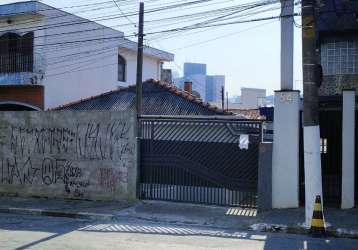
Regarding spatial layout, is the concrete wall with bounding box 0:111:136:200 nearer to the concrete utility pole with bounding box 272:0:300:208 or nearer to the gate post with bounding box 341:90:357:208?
the concrete utility pole with bounding box 272:0:300:208

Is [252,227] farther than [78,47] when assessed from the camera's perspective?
No

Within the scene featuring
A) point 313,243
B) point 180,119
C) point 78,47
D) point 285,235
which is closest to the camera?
point 313,243

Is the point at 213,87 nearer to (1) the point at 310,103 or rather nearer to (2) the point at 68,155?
(2) the point at 68,155

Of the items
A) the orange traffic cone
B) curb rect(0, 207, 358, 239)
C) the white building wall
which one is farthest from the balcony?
the white building wall

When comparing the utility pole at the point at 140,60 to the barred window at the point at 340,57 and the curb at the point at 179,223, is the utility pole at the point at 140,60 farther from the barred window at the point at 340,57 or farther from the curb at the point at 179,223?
the curb at the point at 179,223

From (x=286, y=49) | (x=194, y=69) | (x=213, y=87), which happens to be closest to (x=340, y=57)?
(x=286, y=49)

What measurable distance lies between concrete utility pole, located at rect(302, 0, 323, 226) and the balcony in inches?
655

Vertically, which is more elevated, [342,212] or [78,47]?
[78,47]

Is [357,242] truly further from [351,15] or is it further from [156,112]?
[156,112]

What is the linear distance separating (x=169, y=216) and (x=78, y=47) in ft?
57.3

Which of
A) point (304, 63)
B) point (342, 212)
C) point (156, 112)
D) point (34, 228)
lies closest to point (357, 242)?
point (342, 212)

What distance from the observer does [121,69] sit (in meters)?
30.6

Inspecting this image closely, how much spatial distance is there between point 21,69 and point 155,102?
22.6 ft

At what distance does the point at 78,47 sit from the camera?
26.8m
